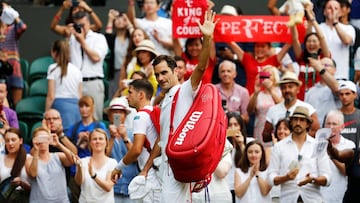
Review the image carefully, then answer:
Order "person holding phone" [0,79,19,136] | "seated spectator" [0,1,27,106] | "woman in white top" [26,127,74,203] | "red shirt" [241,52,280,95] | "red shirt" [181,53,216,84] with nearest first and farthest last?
1. "woman in white top" [26,127,74,203]
2. "person holding phone" [0,79,19,136]
3. "red shirt" [181,53,216,84]
4. "red shirt" [241,52,280,95]
5. "seated spectator" [0,1,27,106]

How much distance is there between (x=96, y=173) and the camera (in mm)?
15359

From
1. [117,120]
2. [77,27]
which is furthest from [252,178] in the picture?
[77,27]

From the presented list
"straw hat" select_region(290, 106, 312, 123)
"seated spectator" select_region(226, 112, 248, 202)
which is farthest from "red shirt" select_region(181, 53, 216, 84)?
"straw hat" select_region(290, 106, 312, 123)

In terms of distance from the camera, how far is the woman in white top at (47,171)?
15.4 m

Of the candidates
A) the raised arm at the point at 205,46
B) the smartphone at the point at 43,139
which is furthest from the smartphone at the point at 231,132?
the raised arm at the point at 205,46

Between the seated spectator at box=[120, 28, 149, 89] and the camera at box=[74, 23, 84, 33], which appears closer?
the seated spectator at box=[120, 28, 149, 89]

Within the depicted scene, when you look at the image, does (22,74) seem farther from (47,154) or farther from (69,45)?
(47,154)

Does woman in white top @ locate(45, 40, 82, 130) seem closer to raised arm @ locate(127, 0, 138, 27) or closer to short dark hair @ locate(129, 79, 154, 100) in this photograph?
raised arm @ locate(127, 0, 138, 27)

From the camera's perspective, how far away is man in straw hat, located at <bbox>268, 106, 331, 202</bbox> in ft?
49.1

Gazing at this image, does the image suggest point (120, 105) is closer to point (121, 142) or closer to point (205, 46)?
point (121, 142)

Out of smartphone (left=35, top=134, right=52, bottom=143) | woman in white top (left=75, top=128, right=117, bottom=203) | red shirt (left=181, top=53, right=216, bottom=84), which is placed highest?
red shirt (left=181, top=53, right=216, bottom=84)

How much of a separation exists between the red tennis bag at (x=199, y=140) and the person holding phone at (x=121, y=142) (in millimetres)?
3184

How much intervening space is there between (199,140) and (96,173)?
3681 mm

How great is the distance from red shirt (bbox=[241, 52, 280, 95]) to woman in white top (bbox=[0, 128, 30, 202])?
3730 millimetres
